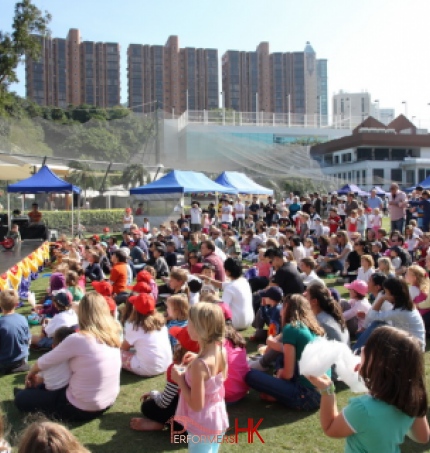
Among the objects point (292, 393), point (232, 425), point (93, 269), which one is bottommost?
point (232, 425)

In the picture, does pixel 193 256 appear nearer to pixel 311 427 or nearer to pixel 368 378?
pixel 311 427

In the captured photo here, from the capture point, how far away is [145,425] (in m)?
4.05

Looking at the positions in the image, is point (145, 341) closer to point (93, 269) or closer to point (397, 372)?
point (397, 372)

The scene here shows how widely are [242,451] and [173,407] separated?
633 millimetres

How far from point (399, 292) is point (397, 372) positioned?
2990 millimetres

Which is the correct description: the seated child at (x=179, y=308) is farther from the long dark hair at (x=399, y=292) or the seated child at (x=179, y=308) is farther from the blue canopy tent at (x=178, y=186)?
the blue canopy tent at (x=178, y=186)

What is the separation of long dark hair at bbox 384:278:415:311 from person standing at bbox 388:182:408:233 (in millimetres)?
9726

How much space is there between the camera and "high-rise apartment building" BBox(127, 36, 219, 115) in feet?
401

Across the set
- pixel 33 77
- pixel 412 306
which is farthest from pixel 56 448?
pixel 33 77

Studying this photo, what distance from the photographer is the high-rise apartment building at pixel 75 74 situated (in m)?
116

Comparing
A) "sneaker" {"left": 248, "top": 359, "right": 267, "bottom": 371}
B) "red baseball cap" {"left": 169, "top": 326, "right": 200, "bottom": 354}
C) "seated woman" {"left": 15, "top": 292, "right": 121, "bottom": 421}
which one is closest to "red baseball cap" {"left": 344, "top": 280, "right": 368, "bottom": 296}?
"sneaker" {"left": 248, "top": 359, "right": 267, "bottom": 371}

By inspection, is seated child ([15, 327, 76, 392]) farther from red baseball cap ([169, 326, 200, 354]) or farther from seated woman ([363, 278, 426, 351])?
seated woman ([363, 278, 426, 351])

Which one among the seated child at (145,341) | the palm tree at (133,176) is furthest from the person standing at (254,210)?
the seated child at (145,341)

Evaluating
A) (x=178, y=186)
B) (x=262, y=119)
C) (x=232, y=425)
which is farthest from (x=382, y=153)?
Result: (x=232, y=425)
